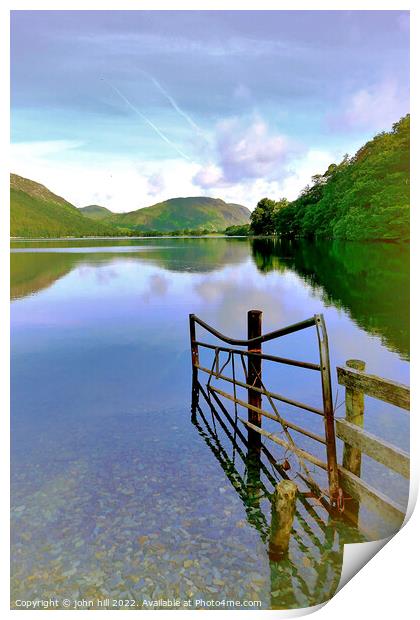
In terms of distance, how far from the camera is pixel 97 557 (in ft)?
16.9

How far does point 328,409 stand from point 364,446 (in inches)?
24.4

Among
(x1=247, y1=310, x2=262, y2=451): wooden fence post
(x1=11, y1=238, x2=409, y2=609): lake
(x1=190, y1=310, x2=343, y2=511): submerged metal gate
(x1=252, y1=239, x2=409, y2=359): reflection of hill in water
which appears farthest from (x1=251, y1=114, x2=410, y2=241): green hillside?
(x1=190, y1=310, x2=343, y2=511): submerged metal gate

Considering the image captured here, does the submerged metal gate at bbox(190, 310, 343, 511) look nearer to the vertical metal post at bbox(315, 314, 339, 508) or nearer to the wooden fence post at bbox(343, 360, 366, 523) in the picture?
the vertical metal post at bbox(315, 314, 339, 508)

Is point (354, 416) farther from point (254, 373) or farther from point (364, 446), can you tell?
point (254, 373)

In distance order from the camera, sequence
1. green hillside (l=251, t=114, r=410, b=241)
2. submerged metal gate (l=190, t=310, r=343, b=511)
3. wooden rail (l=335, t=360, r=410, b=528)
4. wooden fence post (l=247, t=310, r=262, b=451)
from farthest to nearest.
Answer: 1. green hillside (l=251, t=114, r=410, b=241)
2. wooden fence post (l=247, t=310, r=262, b=451)
3. submerged metal gate (l=190, t=310, r=343, b=511)
4. wooden rail (l=335, t=360, r=410, b=528)

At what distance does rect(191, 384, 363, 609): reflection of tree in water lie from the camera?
4.73 metres

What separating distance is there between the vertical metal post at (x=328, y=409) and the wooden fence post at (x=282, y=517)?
85 cm

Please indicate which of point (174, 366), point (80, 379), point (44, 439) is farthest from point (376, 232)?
point (44, 439)

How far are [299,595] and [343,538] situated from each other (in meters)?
1.09

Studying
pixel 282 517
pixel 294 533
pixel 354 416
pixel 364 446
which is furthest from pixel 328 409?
pixel 294 533

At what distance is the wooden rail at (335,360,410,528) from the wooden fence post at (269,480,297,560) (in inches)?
36.3

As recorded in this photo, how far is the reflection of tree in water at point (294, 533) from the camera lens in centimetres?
473

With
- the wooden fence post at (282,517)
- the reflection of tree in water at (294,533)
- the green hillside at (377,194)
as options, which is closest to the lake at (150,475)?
the reflection of tree in water at (294,533)

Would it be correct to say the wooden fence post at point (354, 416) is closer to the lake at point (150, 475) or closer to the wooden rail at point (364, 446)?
the wooden rail at point (364, 446)
